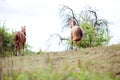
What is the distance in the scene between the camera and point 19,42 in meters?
21.1

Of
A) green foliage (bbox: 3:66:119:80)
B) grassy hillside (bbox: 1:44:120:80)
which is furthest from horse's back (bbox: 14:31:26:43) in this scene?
green foliage (bbox: 3:66:119:80)

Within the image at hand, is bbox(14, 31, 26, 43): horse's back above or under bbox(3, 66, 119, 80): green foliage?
above

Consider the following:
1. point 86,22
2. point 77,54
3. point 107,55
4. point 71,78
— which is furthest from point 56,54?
point 86,22

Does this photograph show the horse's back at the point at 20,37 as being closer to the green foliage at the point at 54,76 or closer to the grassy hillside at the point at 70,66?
the grassy hillside at the point at 70,66

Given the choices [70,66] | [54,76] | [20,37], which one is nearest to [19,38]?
[20,37]

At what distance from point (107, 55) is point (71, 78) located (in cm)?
590

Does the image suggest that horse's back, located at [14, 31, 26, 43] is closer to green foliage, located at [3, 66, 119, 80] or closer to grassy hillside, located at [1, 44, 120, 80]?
grassy hillside, located at [1, 44, 120, 80]

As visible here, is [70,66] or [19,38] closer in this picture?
[70,66]

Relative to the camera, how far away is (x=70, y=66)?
1202cm

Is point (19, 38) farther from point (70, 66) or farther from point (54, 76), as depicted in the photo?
point (54, 76)

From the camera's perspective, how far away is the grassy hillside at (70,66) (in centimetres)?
901

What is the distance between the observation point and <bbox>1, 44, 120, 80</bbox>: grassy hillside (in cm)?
901

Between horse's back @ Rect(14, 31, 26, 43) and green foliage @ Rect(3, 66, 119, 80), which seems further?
horse's back @ Rect(14, 31, 26, 43)

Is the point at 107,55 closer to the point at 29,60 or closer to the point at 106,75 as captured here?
the point at 29,60
